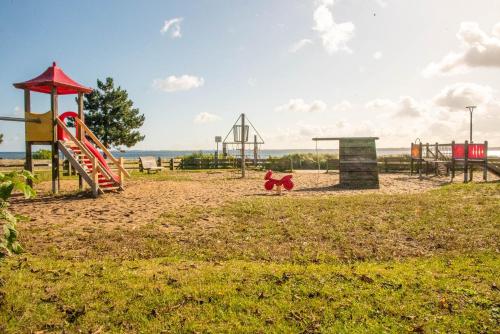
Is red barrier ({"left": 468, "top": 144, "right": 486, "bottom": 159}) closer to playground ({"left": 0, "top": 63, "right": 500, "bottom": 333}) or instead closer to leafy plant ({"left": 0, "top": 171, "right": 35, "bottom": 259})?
playground ({"left": 0, "top": 63, "right": 500, "bottom": 333})

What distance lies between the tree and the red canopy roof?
2829 centimetres

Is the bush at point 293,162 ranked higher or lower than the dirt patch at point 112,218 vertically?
higher

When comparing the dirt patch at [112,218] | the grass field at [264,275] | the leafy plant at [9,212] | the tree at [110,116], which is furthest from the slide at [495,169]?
the tree at [110,116]

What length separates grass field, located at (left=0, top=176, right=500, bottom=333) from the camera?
4.41m

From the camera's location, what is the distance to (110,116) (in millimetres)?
42875

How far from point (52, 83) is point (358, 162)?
12.9 metres

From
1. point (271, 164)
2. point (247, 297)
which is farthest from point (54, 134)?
point (271, 164)

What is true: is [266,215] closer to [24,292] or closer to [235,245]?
[235,245]

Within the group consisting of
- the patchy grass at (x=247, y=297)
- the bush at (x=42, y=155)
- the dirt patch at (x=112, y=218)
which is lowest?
the patchy grass at (x=247, y=297)

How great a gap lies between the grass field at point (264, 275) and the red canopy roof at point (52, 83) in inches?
300

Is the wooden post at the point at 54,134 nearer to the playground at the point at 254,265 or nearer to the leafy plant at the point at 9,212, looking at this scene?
the playground at the point at 254,265

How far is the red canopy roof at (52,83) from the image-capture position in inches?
548

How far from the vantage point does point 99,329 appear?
13.9 feet

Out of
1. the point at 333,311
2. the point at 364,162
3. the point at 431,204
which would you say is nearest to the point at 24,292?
the point at 333,311
